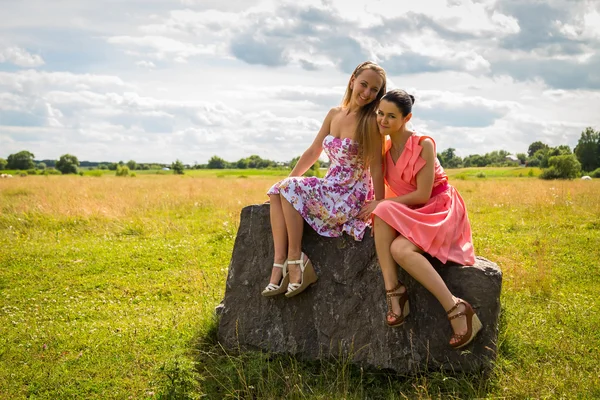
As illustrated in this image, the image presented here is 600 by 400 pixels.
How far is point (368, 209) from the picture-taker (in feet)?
18.0

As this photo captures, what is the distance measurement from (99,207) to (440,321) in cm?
1219

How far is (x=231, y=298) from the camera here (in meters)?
6.17

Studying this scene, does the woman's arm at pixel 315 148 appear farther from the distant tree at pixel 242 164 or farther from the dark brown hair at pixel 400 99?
the distant tree at pixel 242 164

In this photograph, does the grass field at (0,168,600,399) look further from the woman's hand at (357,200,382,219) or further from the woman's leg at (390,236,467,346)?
the woman's hand at (357,200,382,219)

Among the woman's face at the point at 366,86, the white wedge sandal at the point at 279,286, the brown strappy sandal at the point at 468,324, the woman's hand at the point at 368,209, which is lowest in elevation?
the brown strappy sandal at the point at 468,324

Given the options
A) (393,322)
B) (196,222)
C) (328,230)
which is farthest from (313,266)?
(196,222)

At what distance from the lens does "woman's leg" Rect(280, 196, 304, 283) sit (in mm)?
5633

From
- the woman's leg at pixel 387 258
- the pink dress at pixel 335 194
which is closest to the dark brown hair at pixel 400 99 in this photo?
the pink dress at pixel 335 194

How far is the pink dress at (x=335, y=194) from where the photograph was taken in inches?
223

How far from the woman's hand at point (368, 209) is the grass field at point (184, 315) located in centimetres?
138

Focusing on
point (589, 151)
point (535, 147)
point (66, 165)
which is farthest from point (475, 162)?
point (66, 165)

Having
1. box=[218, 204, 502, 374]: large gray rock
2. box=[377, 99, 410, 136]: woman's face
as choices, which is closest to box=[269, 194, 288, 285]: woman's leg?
box=[218, 204, 502, 374]: large gray rock

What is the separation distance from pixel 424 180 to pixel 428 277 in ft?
3.36

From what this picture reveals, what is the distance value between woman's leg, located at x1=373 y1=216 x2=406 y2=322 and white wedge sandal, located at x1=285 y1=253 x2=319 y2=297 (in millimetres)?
826
